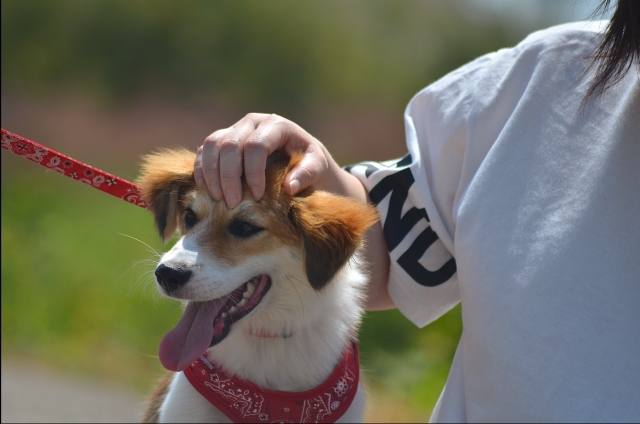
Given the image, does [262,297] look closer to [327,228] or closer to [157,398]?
[327,228]

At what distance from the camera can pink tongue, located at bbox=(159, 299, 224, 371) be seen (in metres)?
1.92

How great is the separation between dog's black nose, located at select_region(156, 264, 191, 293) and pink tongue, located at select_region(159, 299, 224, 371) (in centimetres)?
17

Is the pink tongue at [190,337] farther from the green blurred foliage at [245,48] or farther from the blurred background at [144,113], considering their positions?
the green blurred foliage at [245,48]

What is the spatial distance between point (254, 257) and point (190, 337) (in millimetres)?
325

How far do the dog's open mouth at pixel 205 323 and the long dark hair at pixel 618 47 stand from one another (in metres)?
1.21

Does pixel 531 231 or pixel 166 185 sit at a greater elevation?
pixel 166 185

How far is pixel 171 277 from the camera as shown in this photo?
6.18 ft

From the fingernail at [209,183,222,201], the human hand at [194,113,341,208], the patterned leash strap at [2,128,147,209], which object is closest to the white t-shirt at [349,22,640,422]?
the human hand at [194,113,341,208]

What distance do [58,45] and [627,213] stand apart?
1076 cm

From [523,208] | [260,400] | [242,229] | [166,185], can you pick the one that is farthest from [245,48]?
[523,208]

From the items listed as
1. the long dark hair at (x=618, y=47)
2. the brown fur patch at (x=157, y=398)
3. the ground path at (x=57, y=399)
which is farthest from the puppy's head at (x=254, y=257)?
the ground path at (x=57, y=399)

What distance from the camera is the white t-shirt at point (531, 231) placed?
1.62 metres

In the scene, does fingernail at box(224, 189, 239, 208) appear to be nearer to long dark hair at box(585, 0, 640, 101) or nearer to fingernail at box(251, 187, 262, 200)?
fingernail at box(251, 187, 262, 200)

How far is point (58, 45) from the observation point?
1066cm
